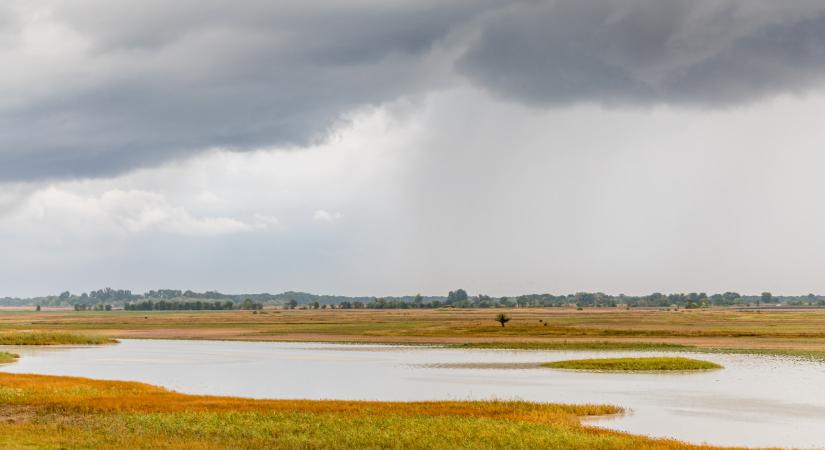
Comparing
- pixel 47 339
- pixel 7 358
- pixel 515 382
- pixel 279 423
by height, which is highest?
pixel 279 423

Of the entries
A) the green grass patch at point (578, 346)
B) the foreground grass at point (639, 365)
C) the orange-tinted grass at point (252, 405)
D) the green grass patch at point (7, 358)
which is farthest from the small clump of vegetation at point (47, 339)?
the foreground grass at point (639, 365)

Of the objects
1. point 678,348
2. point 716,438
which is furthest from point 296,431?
point 678,348

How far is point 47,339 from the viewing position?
111 metres

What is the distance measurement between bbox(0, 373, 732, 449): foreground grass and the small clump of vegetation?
67.2 meters

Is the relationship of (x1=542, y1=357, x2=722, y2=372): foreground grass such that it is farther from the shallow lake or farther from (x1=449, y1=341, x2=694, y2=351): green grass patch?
(x1=449, y1=341, x2=694, y2=351): green grass patch

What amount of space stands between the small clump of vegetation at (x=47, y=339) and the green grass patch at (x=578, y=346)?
52.8 m

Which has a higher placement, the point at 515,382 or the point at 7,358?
the point at 7,358

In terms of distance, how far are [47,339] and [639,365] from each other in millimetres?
82509

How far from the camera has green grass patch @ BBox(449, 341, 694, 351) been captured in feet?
301

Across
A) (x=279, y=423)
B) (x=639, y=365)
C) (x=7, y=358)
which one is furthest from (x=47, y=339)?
(x=279, y=423)

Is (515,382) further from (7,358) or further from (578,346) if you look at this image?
(7,358)

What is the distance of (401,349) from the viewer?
93.4 metres

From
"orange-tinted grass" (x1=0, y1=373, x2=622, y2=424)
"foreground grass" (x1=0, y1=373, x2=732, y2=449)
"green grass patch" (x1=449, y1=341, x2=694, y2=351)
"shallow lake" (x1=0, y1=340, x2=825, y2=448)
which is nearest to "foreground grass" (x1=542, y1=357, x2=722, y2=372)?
"shallow lake" (x1=0, y1=340, x2=825, y2=448)

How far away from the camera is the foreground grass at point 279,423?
3048 cm
